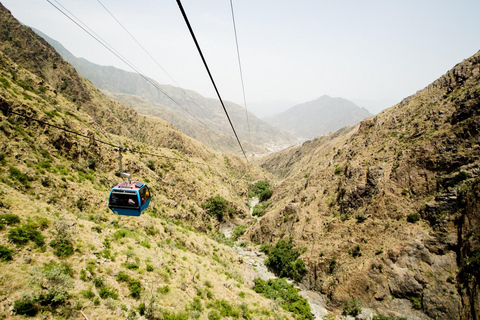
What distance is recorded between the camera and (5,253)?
31.7 ft

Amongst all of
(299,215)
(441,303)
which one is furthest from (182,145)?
(441,303)

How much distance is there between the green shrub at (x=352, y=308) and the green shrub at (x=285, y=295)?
3.91 m

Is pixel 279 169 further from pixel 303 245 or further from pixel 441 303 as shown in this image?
pixel 441 303

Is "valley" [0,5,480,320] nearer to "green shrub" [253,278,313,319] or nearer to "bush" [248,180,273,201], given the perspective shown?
"green shrub" [253,278,313,319]

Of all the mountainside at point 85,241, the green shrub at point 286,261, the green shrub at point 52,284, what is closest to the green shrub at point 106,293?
the mountainside at point 85,241

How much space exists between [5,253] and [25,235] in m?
1.55

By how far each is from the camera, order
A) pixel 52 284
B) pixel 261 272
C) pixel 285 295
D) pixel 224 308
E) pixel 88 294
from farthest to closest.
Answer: pixel 261 272, pixel 285 295, pixel 224 308, pixel 88 294, pixel 52 284

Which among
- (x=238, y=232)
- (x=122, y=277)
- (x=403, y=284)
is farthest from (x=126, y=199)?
(x=238, y=232)

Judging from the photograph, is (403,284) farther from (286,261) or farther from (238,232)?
(238,232)

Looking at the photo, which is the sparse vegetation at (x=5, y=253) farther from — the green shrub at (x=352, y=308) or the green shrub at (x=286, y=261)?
the green shrub at (x=286, y=261)

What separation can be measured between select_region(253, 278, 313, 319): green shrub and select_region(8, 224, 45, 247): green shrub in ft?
68.0

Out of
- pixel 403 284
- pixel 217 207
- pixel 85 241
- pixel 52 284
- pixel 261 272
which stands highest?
pixel 403 284

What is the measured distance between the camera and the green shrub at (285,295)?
→ 22.4 m

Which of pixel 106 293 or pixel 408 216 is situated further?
pixel 408 216
